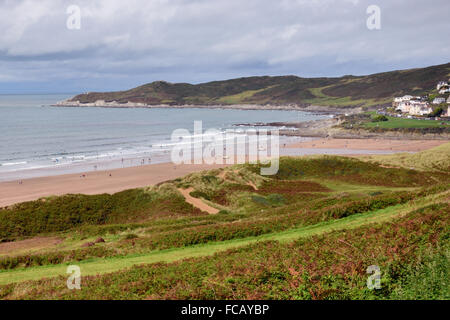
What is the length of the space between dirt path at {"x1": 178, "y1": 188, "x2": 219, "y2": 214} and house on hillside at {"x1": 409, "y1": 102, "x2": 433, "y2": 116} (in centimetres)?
12199

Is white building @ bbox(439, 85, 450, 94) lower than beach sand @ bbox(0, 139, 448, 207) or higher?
higher

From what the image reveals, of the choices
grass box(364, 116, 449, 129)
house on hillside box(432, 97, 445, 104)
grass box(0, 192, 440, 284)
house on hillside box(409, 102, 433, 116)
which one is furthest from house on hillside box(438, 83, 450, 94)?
grass box(0, 192, 440, 284)

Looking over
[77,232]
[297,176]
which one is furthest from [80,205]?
[297,176]

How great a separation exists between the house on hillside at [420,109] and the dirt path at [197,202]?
12199 cm

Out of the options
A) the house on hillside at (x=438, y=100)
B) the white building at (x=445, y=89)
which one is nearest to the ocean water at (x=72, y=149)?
the house on hillside at (x=438, y=100)

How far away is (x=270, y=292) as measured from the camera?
8086 mm

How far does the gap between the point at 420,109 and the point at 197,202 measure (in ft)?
414

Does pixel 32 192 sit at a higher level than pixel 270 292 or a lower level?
lower

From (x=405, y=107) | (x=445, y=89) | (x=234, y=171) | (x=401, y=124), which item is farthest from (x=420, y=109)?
(x=234, y=171)

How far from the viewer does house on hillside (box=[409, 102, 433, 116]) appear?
134625 millimetres

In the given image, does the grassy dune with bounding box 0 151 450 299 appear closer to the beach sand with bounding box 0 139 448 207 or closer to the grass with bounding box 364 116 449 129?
the beach sand with bounding box 0 139 448 207

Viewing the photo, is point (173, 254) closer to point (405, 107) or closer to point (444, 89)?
point (405, 107)

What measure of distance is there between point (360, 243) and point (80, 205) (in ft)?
80.5
